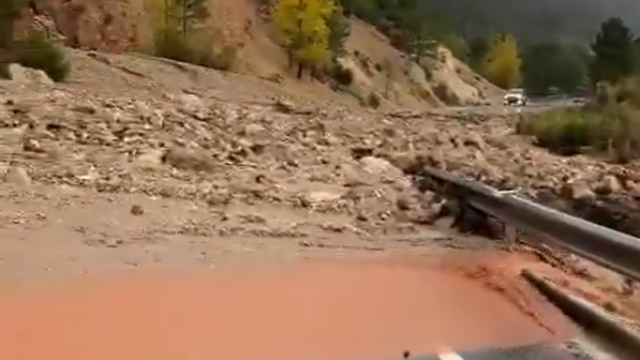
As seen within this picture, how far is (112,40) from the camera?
52.9m

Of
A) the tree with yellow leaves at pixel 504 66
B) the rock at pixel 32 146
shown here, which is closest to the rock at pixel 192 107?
the rock at pixel 32 146

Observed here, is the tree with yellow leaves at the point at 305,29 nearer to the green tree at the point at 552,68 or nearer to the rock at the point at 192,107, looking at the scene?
the rock at the point at 192,107

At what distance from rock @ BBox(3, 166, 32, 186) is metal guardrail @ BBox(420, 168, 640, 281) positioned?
4.71m

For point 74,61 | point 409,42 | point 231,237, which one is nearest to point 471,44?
point 409,42

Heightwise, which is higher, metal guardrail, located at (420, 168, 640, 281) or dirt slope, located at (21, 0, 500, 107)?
dirt slope, located at (21, 0, 500, 107)

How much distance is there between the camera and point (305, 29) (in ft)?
222

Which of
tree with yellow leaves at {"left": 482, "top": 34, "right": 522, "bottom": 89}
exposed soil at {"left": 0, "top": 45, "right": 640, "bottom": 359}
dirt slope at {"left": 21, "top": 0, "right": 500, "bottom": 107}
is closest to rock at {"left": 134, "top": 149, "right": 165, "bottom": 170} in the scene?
exposed soil at {"left": 0, "top": 45, "right": 640, "bottom": 359}

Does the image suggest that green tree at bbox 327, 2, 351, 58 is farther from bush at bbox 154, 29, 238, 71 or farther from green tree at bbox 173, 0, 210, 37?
bush at bbox 154, 29, 238, 71

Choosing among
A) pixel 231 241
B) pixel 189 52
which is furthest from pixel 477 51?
pixel 231 241

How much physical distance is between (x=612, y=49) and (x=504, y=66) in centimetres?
3363

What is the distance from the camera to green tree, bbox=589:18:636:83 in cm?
8588

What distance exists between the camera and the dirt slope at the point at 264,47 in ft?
164

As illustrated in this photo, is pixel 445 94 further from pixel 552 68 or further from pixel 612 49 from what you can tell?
pixel 552 68

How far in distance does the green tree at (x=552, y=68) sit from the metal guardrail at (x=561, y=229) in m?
A: 120
